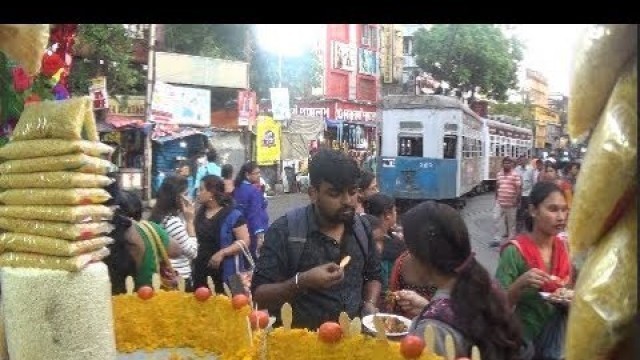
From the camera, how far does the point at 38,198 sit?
104 cm

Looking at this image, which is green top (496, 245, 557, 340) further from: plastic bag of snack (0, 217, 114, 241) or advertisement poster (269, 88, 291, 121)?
plastic bag of snack (0, 217, 114, 241)

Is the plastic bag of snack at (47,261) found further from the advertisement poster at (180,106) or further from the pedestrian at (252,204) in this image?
the pedestrian at (252,204)

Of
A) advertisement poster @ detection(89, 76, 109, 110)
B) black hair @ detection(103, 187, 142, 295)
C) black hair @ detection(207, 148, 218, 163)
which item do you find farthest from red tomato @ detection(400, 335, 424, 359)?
black hair @ detection(207, 148, 218, 163)

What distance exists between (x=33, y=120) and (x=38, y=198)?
0.13m

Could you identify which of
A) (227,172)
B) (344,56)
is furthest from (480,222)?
(227,172)

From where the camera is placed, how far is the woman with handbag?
2.54 meters

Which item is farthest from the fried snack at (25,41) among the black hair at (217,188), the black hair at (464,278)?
the black hair at (217,188)

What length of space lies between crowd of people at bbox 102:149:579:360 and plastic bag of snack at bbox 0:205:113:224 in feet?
1.80

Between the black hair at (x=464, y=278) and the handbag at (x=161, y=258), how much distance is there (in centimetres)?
105

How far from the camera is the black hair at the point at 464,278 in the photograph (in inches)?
44.4

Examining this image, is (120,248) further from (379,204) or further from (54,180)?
(54,180)
